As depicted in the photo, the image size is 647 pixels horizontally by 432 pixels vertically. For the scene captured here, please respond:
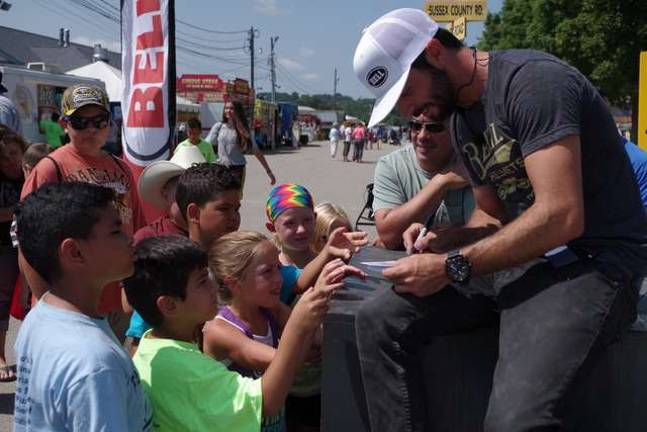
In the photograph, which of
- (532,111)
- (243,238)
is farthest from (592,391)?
(243,238)

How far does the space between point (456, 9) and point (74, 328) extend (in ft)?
25.0

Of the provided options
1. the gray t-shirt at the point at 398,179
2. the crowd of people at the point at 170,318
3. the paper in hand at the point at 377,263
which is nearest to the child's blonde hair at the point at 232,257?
the crowd of people at the point at 170,318

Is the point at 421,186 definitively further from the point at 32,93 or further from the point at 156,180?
the point at 32,93

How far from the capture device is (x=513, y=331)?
1.97m

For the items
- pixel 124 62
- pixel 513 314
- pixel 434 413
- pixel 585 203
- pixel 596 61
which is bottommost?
pixel 434 413

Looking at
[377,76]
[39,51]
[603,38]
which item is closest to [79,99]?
[377,76]

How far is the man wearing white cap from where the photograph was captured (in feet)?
6.19

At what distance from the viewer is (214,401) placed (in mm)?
1987

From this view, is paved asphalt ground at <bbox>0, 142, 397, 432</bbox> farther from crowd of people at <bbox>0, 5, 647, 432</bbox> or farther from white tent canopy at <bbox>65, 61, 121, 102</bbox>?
white tent canopy at <bbox>65, 61, 121, 102</bbox>

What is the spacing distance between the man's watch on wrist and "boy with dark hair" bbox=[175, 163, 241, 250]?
4.52 feet

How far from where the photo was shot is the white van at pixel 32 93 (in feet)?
57.5

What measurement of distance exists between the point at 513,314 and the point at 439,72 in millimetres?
776

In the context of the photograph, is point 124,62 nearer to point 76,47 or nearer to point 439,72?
point 439,72

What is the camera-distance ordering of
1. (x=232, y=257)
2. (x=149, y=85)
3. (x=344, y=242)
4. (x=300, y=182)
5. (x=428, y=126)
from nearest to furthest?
1. (x=232, y=257)
2. (x=344, y=242)
3. (x=428, y=126)
4. (x=149, y=85)
5. (x=300, y=182)
